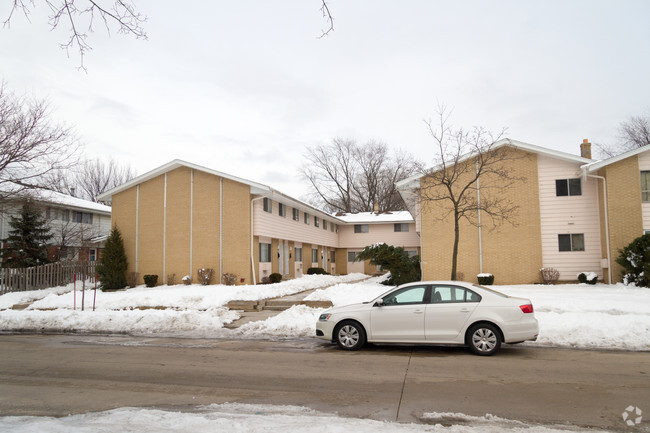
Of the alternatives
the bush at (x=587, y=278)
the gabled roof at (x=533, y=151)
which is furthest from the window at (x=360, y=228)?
the bush at (x=587, y=278)

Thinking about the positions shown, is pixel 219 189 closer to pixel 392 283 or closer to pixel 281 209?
pixel 281 209

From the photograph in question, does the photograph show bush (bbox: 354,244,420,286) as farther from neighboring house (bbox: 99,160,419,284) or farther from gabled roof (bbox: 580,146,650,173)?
gabled roof (bbox: 580,146,650,173)

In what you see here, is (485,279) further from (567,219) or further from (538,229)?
(567,219)

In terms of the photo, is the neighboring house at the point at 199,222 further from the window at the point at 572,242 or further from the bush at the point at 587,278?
the bush at the point at 587,278

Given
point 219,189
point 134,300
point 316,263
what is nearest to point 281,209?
point 219,189

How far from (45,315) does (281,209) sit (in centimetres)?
1579

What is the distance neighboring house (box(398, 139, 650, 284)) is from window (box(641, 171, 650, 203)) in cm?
4

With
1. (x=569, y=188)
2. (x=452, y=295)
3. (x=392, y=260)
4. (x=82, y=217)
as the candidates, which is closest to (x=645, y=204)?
(x=569, y=188)

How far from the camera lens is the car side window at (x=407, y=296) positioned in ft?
31.7

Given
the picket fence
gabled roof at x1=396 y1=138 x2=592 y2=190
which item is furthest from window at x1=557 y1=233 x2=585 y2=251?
the picket fence

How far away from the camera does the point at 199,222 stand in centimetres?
2561

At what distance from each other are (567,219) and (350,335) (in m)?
17.4

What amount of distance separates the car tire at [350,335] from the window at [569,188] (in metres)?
17.3

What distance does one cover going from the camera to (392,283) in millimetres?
22156
